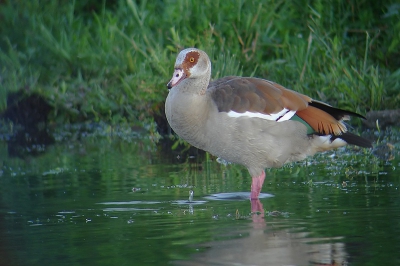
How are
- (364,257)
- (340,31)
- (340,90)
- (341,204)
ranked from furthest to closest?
1. (340,31)
2. (340,90)
3. (341,204)
4. (364,257)

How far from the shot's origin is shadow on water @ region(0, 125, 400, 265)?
15.8ft

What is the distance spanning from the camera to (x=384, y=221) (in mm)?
5504

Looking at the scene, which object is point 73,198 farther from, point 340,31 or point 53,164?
point 340,31

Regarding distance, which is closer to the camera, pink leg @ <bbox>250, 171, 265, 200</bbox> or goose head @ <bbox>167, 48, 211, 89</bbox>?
pink leg @ <bbox>250, 171, 265, 200</bbox>

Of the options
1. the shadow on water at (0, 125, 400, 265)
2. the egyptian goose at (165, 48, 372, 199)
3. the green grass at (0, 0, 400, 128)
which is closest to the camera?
the shadow on water at (0, 125, 400, 265)

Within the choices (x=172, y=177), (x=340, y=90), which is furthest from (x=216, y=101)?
(x=340, y=90)

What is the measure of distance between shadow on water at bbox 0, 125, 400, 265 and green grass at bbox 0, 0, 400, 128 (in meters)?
1.46

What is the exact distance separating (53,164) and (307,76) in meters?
3.38

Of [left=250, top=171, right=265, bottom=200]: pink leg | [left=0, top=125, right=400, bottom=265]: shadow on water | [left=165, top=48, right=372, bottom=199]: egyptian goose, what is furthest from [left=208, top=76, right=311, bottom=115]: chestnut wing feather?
[left=0, top=125, right=400, bottom=265]: shadow on water

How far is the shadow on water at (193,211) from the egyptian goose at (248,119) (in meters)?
0.30

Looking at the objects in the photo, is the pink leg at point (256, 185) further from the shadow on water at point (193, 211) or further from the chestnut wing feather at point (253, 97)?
the chestnut wing feather at point (253, 97)

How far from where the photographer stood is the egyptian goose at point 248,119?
21.9 feet

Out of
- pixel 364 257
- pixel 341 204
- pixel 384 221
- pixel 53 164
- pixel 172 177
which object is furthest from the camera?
pixel 53 164

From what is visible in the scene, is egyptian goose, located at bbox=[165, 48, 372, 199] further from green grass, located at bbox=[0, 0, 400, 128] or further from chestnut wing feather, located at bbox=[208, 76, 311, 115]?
green grass, located at bbox=[0, 0, 400, 128]
